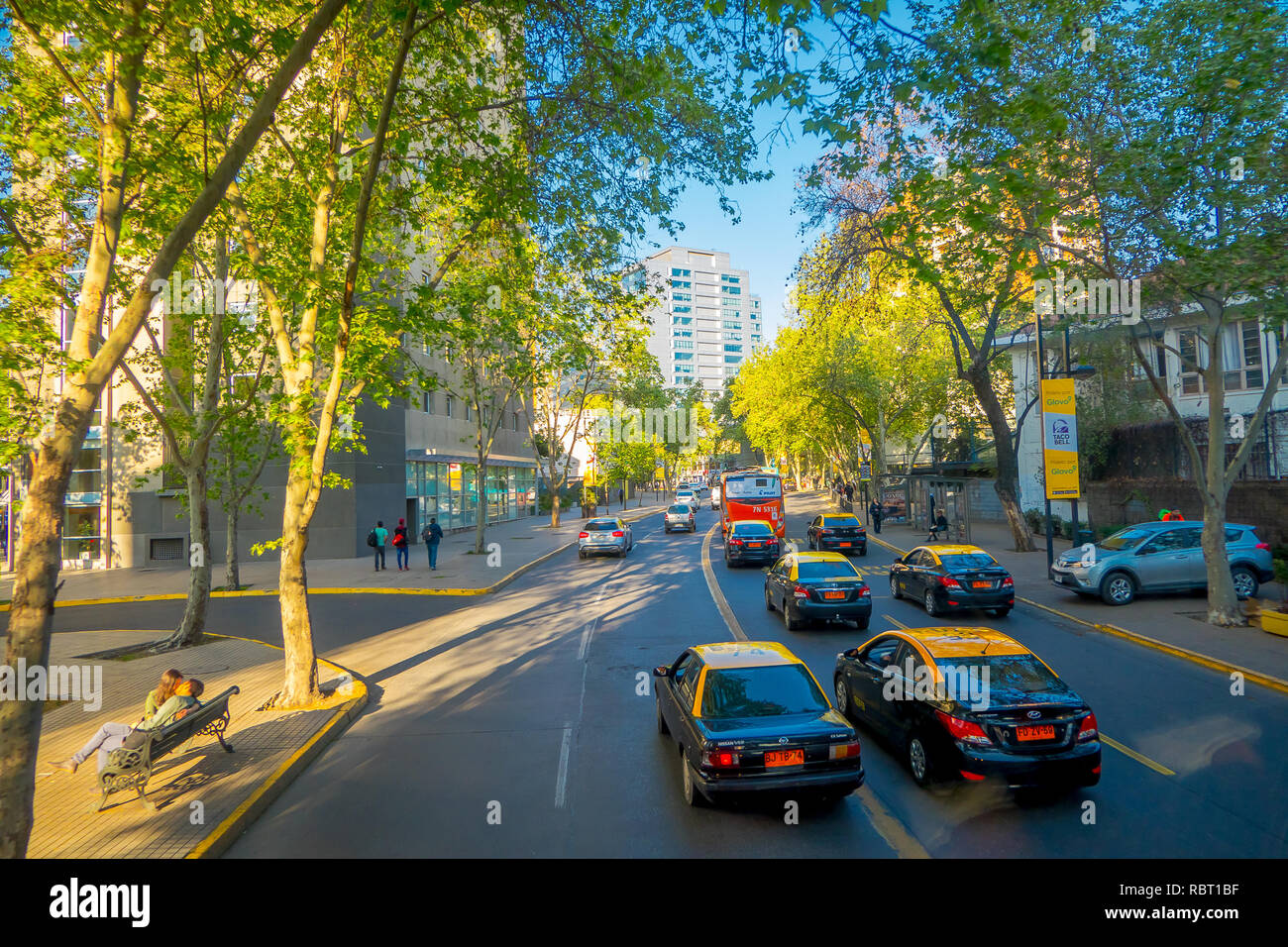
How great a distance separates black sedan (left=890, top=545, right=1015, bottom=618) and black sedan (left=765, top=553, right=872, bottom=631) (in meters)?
2.04

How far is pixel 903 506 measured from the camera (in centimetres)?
3919

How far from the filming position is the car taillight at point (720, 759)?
580cm

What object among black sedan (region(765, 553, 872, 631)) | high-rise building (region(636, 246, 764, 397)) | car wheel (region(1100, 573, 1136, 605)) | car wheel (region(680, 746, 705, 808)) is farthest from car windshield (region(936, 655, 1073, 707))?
high-rise building (region(636, 246, 764, 397))

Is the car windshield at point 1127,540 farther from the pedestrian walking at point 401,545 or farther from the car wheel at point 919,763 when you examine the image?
the pedestrian walking at point 401,545

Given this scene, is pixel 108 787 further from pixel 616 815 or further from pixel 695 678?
pixel 695 678

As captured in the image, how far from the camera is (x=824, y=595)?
13.2 meters

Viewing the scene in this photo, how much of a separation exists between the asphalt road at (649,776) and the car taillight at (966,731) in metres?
0.62

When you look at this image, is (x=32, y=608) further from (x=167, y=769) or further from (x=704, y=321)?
(x=704, y=321)

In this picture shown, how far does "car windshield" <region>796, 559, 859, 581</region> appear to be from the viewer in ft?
44.6

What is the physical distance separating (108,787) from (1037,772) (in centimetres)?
850

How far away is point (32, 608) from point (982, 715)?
7523 millimetres

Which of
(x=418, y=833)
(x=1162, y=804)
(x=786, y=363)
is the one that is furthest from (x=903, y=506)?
(x=418, y=833)

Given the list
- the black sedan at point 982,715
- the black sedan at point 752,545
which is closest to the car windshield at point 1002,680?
the black sedan at point 982,715

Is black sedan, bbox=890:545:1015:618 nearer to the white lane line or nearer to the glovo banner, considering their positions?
the glovo banner
